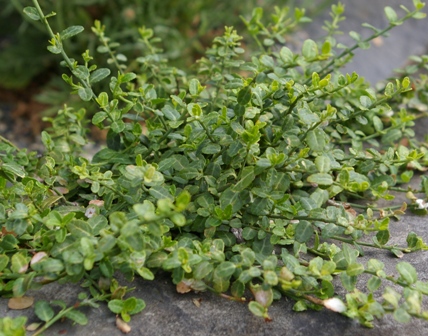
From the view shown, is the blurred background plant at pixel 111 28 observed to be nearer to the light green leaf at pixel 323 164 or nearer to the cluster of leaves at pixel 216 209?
the cluster of leaves at pixel 216 209

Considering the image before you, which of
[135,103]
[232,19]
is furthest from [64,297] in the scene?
[232,19]

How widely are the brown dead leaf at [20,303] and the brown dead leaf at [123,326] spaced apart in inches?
7.1

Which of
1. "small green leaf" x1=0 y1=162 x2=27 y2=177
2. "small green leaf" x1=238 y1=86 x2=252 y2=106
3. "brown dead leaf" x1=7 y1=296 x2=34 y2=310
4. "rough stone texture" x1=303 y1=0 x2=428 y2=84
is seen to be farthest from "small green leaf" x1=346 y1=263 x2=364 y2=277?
"rough stone texture" x1=303 y1=0 x2=428 y2=84

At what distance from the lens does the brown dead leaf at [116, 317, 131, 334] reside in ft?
3.43

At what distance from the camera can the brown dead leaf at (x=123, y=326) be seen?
1.05 meters

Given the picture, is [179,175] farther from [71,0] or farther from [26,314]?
[71,0]

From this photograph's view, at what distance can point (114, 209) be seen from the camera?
1.20m

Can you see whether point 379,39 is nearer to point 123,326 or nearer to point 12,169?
point 12,169

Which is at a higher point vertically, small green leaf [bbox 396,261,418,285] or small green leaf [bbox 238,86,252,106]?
small green leaf [bbox 238,86,252,106]

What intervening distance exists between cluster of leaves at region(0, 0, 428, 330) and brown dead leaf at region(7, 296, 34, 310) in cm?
4

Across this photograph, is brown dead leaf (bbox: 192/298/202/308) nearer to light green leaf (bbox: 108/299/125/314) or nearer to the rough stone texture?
light green leaf (bbox: 108/299/125/314)

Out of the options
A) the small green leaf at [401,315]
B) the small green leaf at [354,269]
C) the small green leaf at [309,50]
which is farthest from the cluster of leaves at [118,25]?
the small green leaf at [401,315]

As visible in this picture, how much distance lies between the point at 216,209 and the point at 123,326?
292mm

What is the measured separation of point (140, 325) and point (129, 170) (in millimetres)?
302
